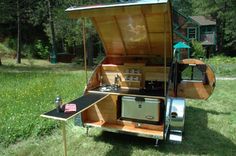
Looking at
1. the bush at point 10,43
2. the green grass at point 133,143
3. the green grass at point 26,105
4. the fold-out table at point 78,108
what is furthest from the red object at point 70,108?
the bush at point 10,43

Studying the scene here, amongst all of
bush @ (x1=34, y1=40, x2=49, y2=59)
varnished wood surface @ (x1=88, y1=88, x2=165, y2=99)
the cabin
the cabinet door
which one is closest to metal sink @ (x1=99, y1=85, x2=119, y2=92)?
varnished wood surface @ (x1=88, y1=88, x2=165, y2=99)

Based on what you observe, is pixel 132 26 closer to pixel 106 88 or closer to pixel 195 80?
pixel 106 88

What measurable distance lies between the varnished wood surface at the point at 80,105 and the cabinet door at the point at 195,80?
1.96 m

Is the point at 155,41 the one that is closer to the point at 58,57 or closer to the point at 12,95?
the point at 12,95

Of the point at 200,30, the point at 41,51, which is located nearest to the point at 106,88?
the point at 41,51

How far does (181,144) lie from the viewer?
4547 millimetres

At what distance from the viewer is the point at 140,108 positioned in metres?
4.43

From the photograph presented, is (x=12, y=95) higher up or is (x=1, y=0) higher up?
(x=1, y=0)

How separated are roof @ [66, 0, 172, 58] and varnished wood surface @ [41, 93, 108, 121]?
1283mm

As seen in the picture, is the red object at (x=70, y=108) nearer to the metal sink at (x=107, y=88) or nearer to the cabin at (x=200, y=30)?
the metal sink at (x=107, y=88)

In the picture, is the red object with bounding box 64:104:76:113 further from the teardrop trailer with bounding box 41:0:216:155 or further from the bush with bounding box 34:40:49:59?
the bush with bounding box 34:40:49:59

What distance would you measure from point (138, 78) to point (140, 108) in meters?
1.01

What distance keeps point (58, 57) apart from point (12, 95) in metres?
15.1

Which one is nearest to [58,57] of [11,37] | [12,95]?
[11,37]
